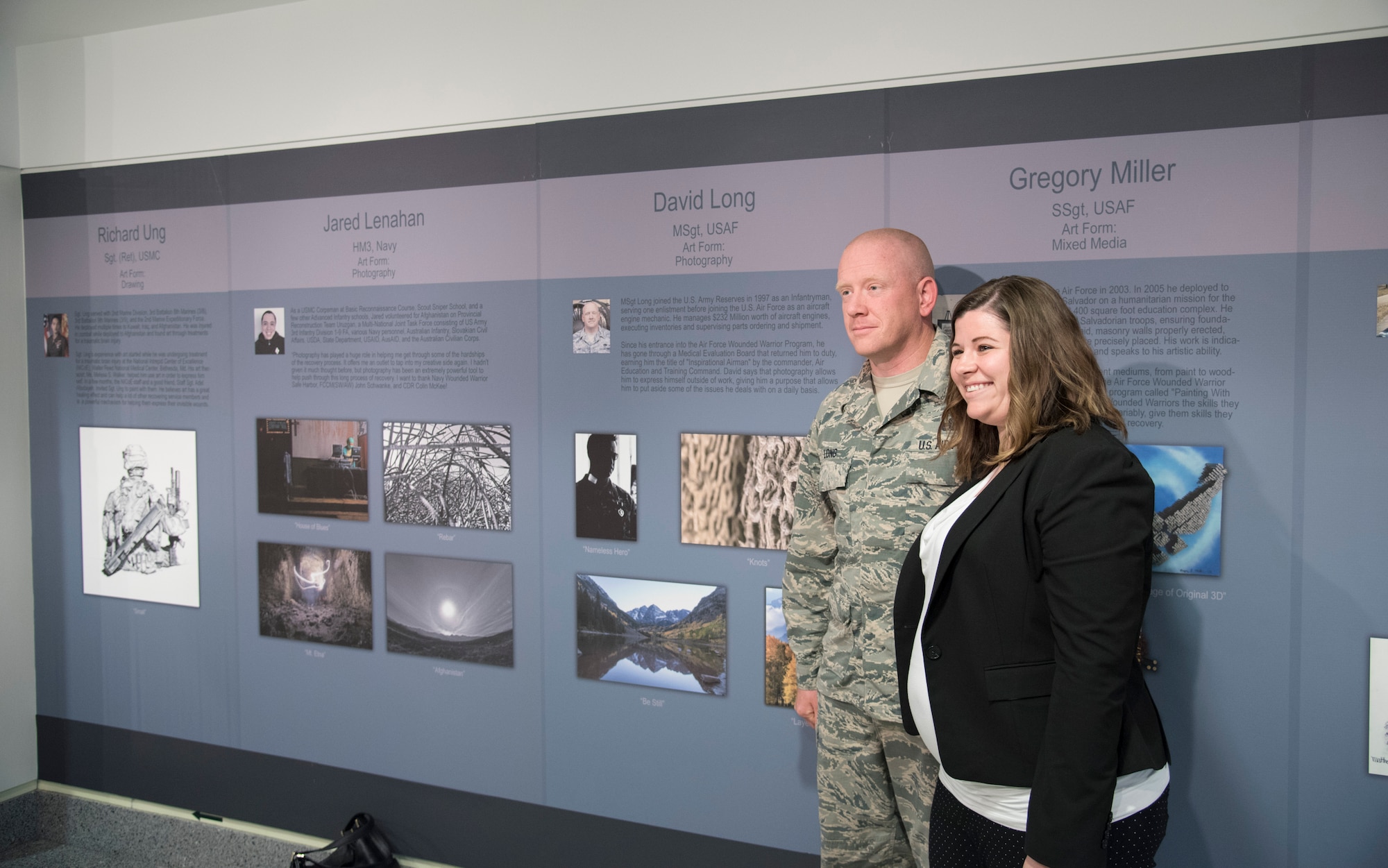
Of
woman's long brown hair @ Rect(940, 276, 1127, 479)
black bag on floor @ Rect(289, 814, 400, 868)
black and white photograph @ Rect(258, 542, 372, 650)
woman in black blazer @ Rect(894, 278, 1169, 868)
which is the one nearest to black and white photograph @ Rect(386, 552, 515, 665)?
black and white photograph @ Rect(258, 542, 372, 650)

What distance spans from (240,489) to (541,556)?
4.25ft

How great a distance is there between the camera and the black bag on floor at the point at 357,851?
2.79 meters

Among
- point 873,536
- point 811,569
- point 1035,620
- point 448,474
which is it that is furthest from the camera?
point 448,474

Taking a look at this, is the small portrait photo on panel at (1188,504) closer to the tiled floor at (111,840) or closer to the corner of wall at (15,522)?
the tiled floor at (111,840)

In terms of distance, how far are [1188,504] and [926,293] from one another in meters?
0.91

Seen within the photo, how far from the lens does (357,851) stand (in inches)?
112

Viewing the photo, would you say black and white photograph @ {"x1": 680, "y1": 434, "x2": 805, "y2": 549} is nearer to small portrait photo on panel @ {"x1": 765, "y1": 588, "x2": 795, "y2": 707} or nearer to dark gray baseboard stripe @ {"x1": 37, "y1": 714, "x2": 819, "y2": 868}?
small portrait photo on panel @ {"x1": 765, "y1": 588, "x2": 795, "y2": 707}

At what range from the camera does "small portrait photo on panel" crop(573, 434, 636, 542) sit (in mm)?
2598

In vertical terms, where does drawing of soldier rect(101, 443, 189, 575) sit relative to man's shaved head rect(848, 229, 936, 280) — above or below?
below

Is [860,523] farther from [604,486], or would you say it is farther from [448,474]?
[448,474]

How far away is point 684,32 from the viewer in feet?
8.14

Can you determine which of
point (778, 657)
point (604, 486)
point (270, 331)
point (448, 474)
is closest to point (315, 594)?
point (448, 474)

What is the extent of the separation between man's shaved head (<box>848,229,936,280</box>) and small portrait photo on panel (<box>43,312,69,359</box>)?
3.24 m

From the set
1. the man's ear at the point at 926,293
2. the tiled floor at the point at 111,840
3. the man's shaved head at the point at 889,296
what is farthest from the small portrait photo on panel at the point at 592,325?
the tiled floor at the point at 111,840
